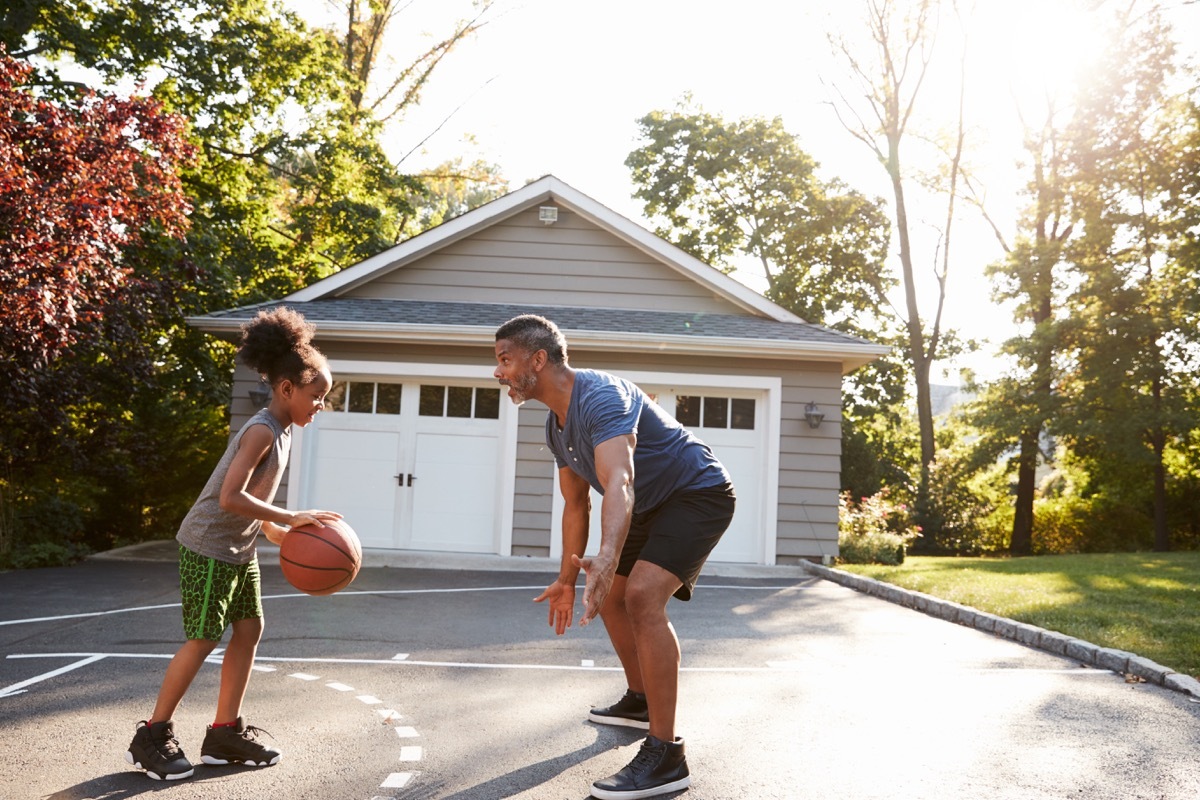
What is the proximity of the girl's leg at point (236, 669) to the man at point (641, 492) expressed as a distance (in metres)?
1.29

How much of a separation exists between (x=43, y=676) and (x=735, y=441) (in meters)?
9.52

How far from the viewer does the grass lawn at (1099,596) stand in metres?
6.98

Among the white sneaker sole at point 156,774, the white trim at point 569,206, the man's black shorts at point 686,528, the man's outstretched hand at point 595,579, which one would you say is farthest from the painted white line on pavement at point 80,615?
the white trim at point 569,206

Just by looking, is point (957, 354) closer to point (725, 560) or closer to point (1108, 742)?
point (725, 560)

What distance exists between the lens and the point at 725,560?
1335 cm

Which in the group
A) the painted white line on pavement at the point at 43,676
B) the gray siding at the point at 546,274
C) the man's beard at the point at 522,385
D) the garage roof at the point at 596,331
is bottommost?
the painted white line on pavement at the point at 43,676

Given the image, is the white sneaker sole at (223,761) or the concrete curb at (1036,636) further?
the concrete curb at (1036,636)

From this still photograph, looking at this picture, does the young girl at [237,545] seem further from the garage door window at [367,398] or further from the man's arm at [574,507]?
the garage door window at [367,398]

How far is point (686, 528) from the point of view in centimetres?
386

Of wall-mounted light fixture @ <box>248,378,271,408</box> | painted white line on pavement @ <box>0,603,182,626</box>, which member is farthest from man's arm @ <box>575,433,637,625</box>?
wall-mounted light fixture @ <box>248,378,271,408</box>

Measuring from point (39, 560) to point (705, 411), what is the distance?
8383 mm

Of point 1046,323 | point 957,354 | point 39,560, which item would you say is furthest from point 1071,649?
point 957,354

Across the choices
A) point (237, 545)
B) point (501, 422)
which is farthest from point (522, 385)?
point (501, 422)

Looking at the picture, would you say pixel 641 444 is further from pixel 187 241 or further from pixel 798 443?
pixel 187 241
